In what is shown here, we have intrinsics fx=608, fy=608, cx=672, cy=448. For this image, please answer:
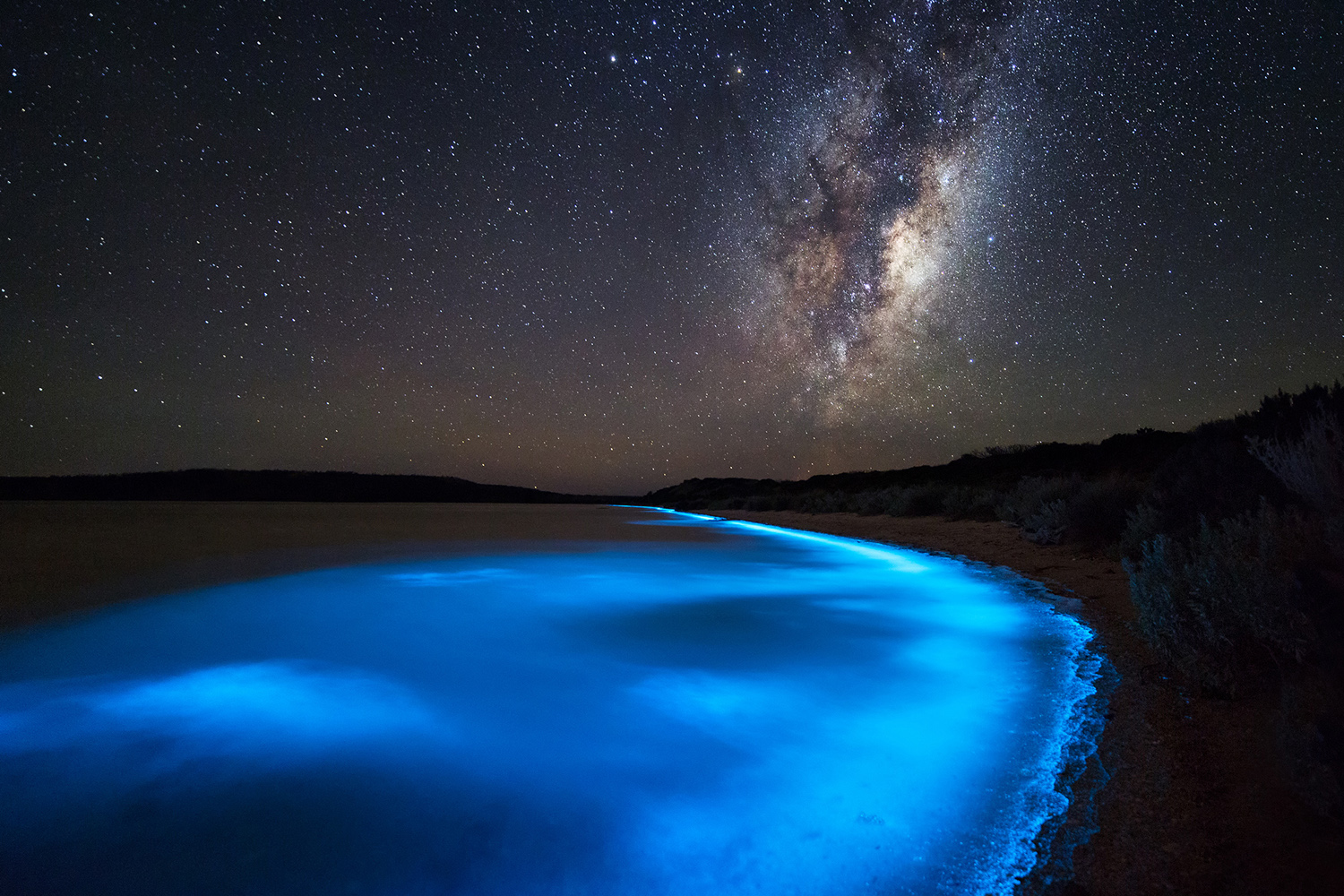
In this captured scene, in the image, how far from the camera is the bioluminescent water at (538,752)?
2.19 m

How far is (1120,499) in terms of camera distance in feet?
31.4

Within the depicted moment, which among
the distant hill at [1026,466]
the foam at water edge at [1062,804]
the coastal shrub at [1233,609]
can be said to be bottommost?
the foam at water edge at [1062,804]

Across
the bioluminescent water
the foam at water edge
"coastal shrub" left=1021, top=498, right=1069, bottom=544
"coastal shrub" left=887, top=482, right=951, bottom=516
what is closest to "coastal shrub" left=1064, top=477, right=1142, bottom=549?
"coastal shrub" left=1021, top=498, right=1069, bottom=544

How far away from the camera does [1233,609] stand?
11.7ft

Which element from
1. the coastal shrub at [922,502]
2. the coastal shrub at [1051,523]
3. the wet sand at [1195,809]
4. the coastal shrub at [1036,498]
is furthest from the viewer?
the coastal shrub at [922,502]

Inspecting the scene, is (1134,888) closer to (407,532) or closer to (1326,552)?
(1326,552)

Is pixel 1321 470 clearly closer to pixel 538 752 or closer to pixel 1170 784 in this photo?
pixel 1170 784

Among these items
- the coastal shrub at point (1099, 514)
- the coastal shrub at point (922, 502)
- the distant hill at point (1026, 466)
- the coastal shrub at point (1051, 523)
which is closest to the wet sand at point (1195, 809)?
the coastal shrub at point (1099, 514)

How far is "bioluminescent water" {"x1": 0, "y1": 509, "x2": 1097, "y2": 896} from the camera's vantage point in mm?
2191

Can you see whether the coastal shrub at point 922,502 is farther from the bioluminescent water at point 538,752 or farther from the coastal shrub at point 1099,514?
the bioluminescent water at point 538,752

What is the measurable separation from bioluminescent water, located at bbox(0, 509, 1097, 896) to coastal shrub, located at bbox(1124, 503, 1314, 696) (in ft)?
1.92

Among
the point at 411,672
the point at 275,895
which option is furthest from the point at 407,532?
the point at 275,895

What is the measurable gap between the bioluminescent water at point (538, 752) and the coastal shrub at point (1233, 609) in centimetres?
59

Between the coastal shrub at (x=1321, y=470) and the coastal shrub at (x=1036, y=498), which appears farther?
the coastal shrub at (x=1036, y=498)
